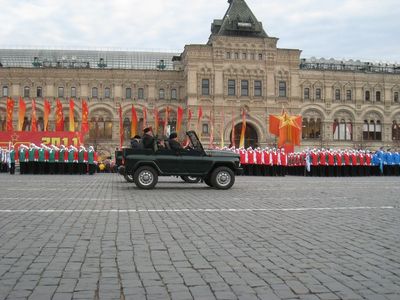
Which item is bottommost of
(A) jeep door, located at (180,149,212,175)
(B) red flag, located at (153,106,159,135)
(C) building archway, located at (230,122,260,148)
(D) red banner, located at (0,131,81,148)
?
(A) jeep door, located at (180,149,212,175)

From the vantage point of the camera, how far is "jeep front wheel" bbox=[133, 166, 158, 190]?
52.7ft

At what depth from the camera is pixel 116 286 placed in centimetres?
459

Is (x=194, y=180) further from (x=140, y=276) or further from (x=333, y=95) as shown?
(x=333, y=95)

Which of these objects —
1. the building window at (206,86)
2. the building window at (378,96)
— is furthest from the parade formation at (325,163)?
the building window at (378,96)

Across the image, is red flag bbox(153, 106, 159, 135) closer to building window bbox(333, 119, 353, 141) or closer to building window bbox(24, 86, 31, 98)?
building window bbox(24, 86, 31, 98)

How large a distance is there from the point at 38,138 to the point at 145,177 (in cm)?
2049

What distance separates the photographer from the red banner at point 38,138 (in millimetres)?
33969

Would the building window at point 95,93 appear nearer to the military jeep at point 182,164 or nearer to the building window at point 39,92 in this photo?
the building window at point 39,92

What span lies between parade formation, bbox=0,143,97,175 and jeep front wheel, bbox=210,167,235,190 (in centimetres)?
1421

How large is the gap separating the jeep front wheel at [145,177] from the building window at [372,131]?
5307cm

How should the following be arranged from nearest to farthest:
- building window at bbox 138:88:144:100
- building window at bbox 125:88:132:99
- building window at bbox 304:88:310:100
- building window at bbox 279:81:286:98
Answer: building window at bbox 279:81:286:98
building window at bbox 125:88:132:99
building window at bbox 138:88:144:100
building window at bbox 304:88:310:100

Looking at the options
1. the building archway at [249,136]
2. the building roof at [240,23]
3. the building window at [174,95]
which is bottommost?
the building archway at [249,136]

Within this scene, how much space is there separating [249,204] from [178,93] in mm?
51958

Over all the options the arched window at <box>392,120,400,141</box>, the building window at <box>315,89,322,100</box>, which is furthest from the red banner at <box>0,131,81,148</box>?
the arched window at <box>392,120,400,141</box>
